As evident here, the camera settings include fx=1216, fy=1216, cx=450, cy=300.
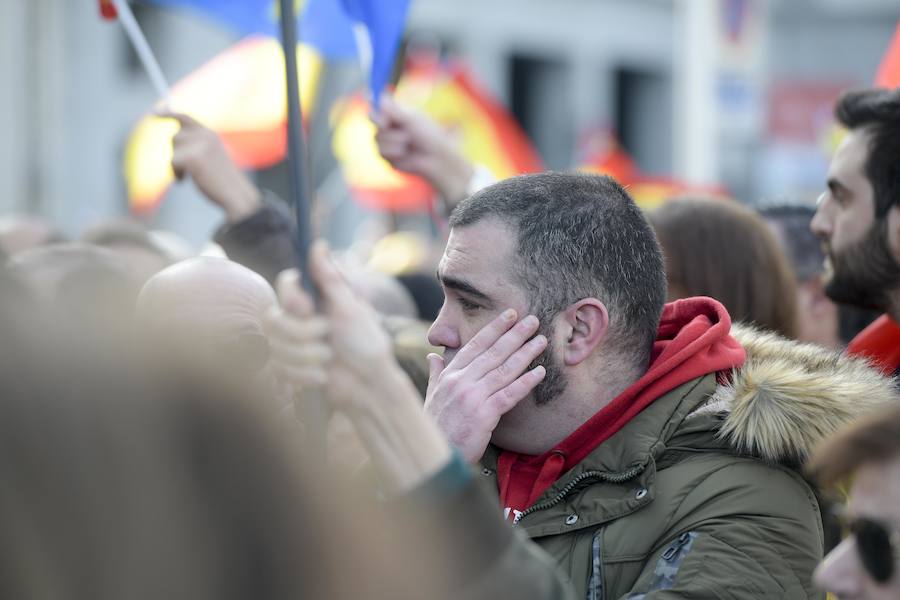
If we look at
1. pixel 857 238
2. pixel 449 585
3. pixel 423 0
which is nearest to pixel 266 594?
pixel 449 585

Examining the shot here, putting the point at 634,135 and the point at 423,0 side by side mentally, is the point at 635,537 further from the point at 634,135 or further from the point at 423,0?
the point at 634,135

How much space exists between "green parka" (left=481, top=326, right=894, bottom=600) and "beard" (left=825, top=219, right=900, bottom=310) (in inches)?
34.2

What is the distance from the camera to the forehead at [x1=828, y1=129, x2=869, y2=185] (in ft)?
11.3

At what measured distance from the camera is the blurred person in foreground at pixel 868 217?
3.35 meters

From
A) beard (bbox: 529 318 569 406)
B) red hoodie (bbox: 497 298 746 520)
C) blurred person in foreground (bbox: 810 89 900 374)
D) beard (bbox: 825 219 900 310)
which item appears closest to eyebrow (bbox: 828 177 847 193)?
blurred person in foreground (bbox: 810 89 900 374)

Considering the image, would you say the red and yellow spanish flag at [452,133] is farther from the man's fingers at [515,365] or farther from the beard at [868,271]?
the man's fingers at [515,365]

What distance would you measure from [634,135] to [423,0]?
1199cm

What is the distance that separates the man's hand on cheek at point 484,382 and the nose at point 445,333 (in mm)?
75

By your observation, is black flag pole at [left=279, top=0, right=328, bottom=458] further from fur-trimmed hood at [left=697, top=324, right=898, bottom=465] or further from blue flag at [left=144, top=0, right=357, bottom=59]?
blue flag at [left=144, top=0, right=357, bottom=59]

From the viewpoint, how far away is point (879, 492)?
1683 millimetres

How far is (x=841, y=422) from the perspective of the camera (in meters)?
2.38

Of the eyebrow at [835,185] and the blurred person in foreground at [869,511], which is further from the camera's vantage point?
the eyebrow at [835,185]

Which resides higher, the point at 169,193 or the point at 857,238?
the point at 857,238

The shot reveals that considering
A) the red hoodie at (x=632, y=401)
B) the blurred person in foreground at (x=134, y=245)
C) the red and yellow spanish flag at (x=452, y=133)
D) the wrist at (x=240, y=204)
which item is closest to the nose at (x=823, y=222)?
the red hoodie at (x=632, y=401)
